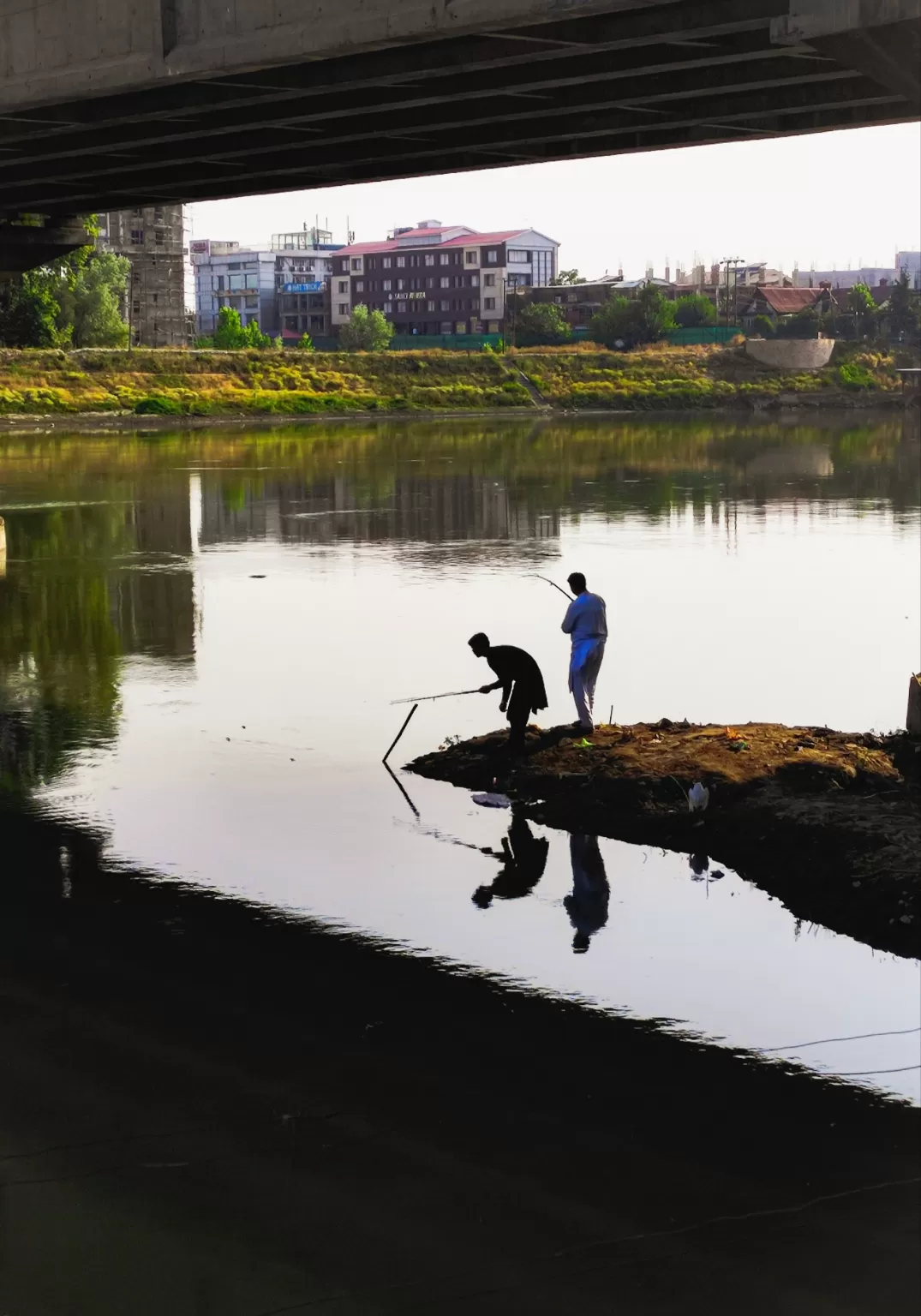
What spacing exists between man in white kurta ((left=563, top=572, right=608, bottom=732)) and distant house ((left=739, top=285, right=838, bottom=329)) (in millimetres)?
150921

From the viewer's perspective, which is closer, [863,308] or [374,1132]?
[374,1132]

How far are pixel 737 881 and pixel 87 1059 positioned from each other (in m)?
5.10

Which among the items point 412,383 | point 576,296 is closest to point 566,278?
point 576,296

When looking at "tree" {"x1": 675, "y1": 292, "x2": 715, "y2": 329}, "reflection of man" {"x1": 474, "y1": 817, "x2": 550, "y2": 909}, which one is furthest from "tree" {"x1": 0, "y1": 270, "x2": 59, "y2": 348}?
"reflection of man" {"x1": 474, "y1": 817, "x2": 550, "y2": 909}

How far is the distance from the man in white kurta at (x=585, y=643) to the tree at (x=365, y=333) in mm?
139173

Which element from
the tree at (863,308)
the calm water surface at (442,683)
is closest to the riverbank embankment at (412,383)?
the tree at (863,308)

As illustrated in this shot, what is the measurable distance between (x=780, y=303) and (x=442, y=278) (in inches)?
1429

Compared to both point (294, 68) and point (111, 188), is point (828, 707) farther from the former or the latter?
point (111, 188)

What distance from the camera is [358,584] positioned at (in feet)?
89.8

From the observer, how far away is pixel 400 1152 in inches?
303

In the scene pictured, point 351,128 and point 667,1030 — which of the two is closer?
point 667,1030

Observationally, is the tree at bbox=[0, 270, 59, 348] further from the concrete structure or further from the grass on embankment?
the concrete structure

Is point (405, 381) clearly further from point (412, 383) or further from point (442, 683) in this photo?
point (442, 683)

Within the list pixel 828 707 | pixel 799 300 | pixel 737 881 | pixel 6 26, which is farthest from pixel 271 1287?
pixel 799 300
